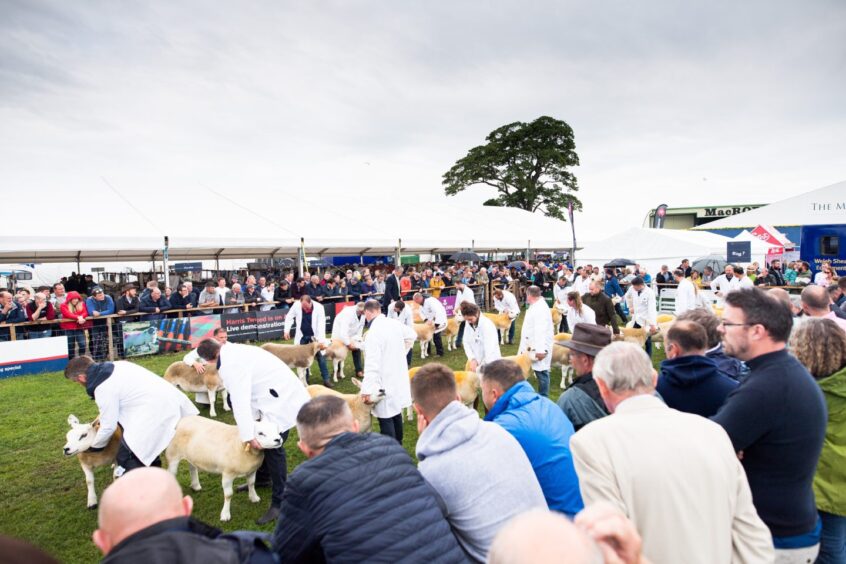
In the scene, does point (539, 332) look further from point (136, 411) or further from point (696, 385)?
point (136, 411)

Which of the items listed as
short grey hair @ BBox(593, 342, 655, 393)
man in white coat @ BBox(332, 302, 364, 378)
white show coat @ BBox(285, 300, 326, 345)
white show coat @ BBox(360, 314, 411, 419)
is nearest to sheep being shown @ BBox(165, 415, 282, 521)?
white show coat @ BBox(360, 314, 411, 419)

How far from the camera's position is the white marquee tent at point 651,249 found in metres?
23.3

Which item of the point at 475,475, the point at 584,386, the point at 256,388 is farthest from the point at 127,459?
the point at 584,386

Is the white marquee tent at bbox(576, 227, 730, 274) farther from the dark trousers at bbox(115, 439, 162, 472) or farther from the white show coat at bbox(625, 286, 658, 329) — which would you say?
the dark trousers at bbox(115, 439, 162, 472)

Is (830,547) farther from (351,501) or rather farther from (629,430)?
(351,501)

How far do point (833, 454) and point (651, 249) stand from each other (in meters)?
23.0

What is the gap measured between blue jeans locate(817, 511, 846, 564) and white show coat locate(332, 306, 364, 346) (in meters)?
9.27

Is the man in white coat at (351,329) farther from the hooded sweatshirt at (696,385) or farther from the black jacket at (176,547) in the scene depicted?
the black jacket at (176,547)

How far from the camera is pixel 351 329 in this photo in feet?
37.3

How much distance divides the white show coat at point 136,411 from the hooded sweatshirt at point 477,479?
4.06m

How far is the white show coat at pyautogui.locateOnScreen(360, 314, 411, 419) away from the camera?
6203mm

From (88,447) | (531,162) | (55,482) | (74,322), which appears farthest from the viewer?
(531,162)

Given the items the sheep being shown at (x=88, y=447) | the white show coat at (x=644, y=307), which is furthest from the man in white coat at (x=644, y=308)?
the sheep being shown at (x=88, y=447)

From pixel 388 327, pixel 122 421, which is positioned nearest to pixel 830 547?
pixel 388 327
